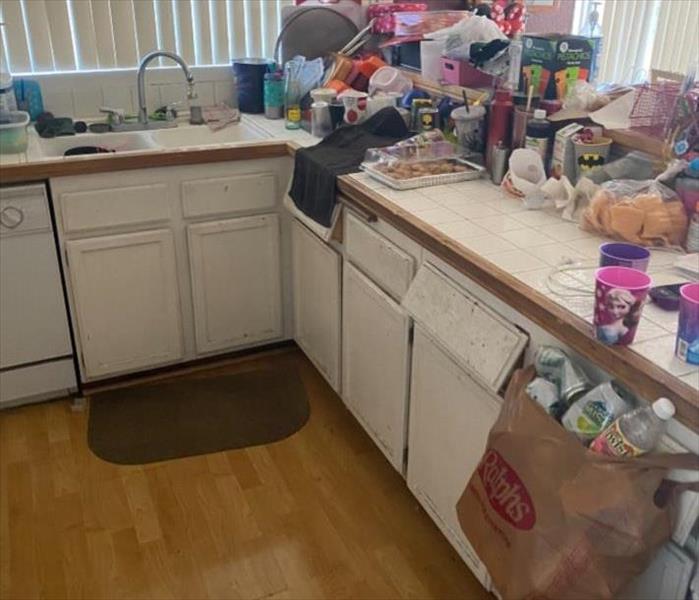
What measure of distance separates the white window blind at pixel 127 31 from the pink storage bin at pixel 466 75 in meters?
0.97

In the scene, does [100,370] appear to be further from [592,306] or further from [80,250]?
[592,306]

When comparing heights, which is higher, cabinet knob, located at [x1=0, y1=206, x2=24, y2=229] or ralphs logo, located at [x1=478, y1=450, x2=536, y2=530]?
cabinet knob, located at [x1=0, y1=206, x2=24, y2=229]

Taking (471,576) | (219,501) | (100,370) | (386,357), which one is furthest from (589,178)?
(100,370)

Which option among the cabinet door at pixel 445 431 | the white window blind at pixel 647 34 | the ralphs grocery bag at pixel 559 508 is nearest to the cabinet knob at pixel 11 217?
the cabinet door at pixel 445 431

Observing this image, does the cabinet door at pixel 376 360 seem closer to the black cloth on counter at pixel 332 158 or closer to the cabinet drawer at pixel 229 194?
the black cloth on counter at pixel 332 158

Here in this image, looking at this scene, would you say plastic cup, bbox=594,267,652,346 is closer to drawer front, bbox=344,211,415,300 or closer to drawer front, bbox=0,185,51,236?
drawer front, bbox=344,211,415,300

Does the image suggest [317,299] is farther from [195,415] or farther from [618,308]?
[618,308]

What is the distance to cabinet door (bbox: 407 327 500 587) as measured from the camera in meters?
1.68

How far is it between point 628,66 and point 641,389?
3323mm

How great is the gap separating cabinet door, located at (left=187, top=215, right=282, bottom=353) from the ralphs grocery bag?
1.50m

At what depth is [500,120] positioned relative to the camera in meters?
2.05

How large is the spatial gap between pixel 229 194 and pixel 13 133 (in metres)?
0.72

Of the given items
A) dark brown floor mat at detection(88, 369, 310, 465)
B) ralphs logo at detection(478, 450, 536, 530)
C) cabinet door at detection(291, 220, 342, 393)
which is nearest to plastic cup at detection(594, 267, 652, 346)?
ralphs logo at detection(478, 450, 536, 530)

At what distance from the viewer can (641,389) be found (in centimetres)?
115
